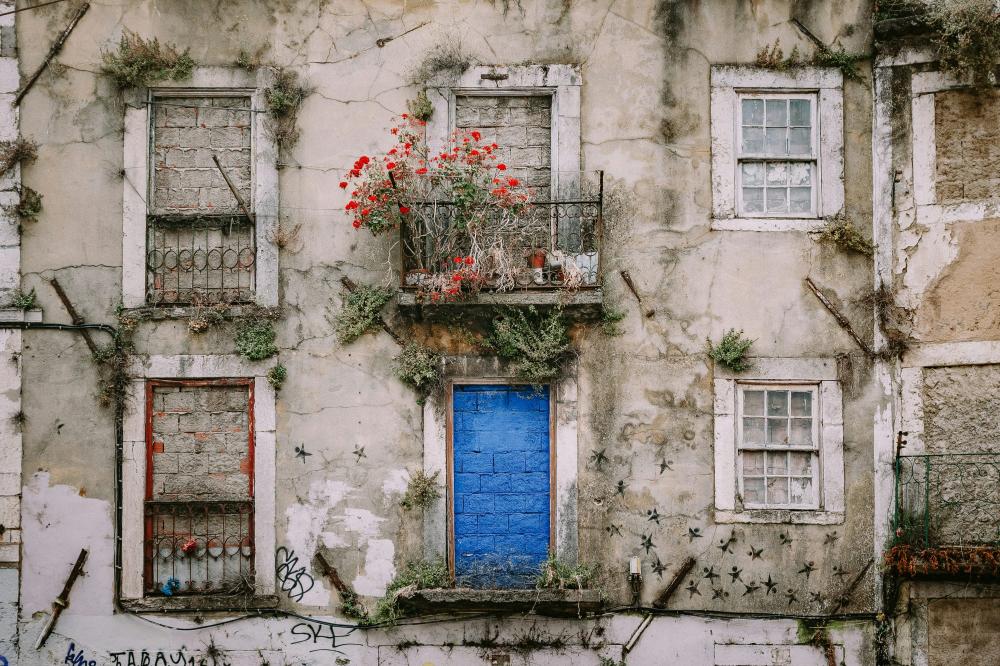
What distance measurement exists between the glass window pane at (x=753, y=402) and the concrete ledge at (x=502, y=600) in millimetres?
2344

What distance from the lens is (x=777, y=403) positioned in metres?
8.32

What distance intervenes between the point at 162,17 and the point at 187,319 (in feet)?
9.90

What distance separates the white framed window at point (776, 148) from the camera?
831 centimetres

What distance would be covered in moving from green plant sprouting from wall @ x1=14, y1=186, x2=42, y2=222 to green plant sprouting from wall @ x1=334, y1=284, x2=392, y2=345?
3178 mm

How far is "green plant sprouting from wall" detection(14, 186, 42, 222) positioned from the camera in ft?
27.0

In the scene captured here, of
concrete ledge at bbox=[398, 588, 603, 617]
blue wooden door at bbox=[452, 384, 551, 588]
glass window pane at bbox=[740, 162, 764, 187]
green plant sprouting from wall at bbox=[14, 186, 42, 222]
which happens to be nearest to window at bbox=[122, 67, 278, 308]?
green plant sprouting from wall at bbox=[14, 186, 42, 222]

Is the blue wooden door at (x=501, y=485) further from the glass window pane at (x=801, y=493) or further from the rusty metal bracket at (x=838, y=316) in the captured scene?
the rusty metal bracket at (x=838, y=316)

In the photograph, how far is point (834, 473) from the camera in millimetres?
8172

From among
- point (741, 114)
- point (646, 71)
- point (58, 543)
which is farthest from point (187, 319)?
point (741, 114)

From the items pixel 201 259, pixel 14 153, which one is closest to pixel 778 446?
pixel 201 259

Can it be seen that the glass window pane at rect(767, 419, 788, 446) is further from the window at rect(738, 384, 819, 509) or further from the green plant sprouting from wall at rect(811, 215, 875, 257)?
the green plant sprouting from wall at rect(811, 215, 875, 257)

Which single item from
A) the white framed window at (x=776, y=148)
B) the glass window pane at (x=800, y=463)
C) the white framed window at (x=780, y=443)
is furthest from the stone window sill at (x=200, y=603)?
the white framed window at (x=776, y=148)

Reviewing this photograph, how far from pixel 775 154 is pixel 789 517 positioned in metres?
3.62

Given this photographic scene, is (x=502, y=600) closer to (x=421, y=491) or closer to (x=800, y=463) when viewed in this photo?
(x=421, y=491)
